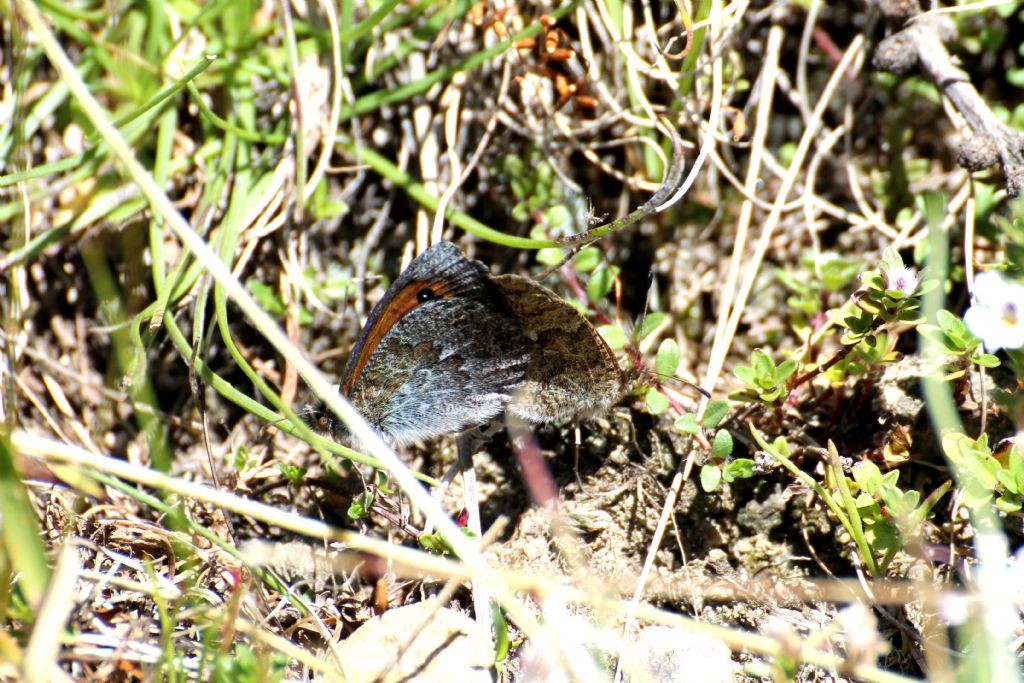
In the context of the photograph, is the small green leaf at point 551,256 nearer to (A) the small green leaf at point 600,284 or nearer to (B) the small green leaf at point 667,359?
(A) the small green leaf at point 600,284

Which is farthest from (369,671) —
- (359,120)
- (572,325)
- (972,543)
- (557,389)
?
(359,120)

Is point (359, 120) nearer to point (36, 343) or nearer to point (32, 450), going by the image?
point (36, 343)

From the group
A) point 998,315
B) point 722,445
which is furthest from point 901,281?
point 722,445

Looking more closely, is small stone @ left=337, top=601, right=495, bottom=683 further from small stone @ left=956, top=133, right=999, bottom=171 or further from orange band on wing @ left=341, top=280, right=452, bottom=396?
small stone @ left=956, top=133, right=999, bottom=171

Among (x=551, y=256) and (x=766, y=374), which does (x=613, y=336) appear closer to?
(x=551, y=256)

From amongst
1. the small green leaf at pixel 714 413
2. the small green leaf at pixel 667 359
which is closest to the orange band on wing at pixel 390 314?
the small green leaf at pixel 667 359

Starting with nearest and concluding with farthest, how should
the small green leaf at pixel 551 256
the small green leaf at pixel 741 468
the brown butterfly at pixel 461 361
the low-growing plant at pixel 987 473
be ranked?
the low-growing plant at pixel 987 473, the small green leaf at pixel 741 468, the brown butterfly at pixel 461 361, the small green leaf at pixel 551 256
